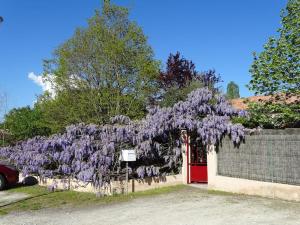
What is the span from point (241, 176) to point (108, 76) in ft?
40.5

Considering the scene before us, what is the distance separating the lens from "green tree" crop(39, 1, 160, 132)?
2320cm

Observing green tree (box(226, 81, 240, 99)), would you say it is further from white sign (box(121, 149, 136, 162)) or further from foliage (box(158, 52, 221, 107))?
white sign (box(121, 149, 136, 162))

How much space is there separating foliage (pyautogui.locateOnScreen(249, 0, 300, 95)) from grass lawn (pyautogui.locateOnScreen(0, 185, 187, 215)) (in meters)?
4.87

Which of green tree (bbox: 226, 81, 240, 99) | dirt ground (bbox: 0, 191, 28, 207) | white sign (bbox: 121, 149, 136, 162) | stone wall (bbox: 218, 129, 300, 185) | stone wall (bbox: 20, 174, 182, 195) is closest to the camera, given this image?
stone wall (bbox: 218, 129, 300, 185)

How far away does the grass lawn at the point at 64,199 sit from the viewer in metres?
13.0

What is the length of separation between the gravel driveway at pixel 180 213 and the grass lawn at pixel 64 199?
0.77 meters

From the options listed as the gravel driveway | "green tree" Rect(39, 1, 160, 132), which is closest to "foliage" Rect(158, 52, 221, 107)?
"green tree" Rect(39, 1, 160, 132)

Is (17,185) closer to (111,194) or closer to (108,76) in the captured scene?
(111,194)

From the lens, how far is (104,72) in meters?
23.5

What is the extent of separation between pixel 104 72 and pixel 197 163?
10.1m

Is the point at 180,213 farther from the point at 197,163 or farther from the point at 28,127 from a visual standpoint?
the point at 28,127

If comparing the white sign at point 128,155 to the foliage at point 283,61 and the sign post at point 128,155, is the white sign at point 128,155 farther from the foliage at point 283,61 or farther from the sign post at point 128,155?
the foliage at point 283,61

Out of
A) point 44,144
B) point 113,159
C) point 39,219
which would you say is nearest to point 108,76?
point 44,144

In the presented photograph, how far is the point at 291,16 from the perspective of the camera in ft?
45.7
